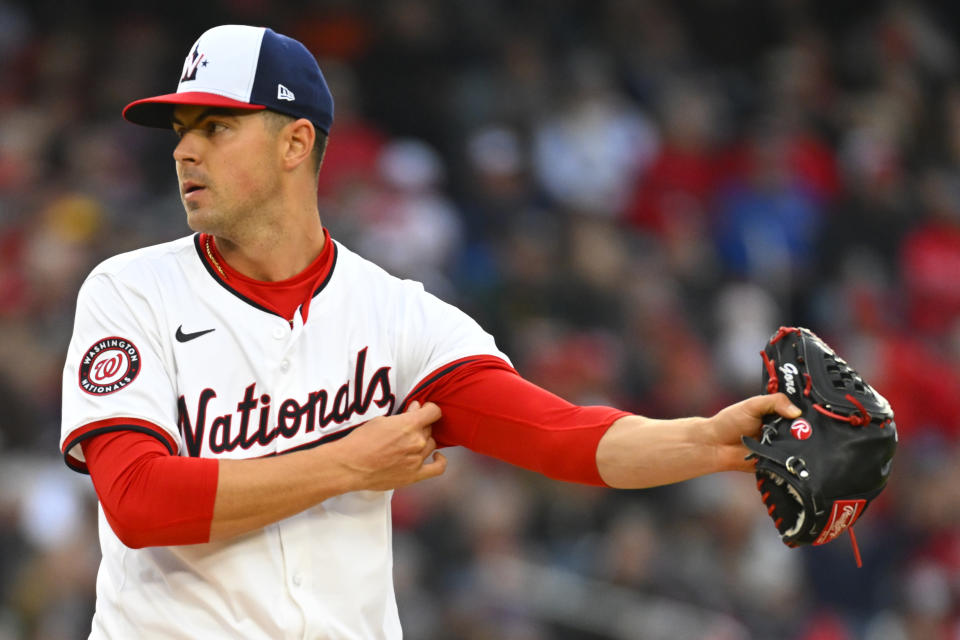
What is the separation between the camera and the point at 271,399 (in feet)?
9.23

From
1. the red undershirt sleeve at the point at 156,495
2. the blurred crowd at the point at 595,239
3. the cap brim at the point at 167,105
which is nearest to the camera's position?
the red undershirt sleeve at the point at 156,495

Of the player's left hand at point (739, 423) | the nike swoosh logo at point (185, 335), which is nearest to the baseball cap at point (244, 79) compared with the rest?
the nike swoosh logo at point (185, 335)

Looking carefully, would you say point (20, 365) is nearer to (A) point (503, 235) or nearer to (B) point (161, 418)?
(A) point (503, 235)

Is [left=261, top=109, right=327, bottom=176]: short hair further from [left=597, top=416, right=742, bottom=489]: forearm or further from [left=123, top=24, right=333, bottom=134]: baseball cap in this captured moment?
[left=597, top=416, right=742, bottom=489]: forearm

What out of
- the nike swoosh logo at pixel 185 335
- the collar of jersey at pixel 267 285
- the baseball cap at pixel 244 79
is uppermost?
the baseball cap at pixel 244 79

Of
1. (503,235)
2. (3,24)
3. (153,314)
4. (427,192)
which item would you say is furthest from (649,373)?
(153,314)

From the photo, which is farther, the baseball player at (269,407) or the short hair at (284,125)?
the short hair at (284,125)

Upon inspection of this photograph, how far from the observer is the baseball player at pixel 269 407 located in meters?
2.62

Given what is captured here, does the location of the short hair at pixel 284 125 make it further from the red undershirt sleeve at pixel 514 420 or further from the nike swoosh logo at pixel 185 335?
the red undershirt sleeve at pixel 514 420

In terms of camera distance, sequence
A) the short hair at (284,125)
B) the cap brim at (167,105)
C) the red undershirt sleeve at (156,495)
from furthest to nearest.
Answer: the short hair at (284,125) → the cap brim at (167,105) → the red undershirt sleeve at (156,495)

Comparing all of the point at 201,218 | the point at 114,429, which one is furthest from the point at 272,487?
the point at 201,218

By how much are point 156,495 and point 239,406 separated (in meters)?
0.32

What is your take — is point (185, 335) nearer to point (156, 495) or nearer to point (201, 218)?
point (201, 218)

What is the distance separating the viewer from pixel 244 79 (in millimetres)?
2818
